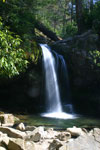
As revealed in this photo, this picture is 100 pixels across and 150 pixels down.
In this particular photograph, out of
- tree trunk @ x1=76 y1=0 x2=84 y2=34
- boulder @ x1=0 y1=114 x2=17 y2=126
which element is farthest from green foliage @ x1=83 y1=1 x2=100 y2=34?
boulder @ x1=0 y1=114 x2=17 y2=126

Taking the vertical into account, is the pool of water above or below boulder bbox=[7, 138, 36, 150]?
below

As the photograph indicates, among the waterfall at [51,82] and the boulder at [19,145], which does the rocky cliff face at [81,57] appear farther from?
the boulder at [19,145]

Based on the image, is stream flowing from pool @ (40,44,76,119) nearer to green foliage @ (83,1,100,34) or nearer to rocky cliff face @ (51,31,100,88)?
rocky cliff face @ (51,31,100,88)

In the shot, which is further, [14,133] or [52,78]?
[52,78]

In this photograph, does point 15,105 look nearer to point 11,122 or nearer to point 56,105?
point 56,105

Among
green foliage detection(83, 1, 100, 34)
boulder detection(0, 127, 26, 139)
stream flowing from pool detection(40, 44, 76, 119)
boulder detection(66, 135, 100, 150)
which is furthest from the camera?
green foliage detection(83, 1, 100, 34)

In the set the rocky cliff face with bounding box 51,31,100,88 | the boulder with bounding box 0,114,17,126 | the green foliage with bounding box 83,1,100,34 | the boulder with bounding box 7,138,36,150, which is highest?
the green foliage with bounding box 83,1,100,34

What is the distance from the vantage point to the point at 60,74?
18.8 m

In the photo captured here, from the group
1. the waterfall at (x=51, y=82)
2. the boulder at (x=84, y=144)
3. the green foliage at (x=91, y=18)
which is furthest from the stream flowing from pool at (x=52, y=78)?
the boulder at (x=84, y=144)

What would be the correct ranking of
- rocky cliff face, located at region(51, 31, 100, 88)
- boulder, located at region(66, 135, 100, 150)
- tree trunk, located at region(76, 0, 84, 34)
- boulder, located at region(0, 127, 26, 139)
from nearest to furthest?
boulder, located at region(66, 135, 100, 150) → boulder, located at region(0, 127, 26, 139) → rocky cliff face, located at region(51, 31, 100, 88) → tree trunk, located at region(76, 0, 84, 34)

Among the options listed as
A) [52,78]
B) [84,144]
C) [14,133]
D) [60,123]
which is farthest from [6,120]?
[52,78]

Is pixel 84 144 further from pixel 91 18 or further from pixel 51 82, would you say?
pixel 91 18

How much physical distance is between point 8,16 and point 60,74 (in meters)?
7.18

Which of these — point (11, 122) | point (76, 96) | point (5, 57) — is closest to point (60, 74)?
point (76, 96)
